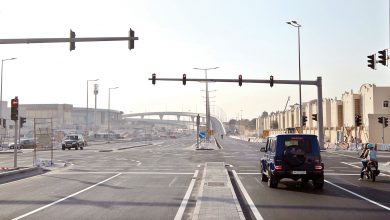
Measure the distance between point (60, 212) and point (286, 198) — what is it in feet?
21.5

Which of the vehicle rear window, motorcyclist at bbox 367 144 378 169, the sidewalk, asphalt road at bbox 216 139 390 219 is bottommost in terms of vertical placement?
asphalt road at bbox 216 139 390 219

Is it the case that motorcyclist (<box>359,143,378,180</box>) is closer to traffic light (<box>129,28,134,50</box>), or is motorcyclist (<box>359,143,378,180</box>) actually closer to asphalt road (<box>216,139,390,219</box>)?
asphalt road (<box>216,139,390,219</box>)

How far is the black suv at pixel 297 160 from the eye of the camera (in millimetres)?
16891

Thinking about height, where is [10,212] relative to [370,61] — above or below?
below

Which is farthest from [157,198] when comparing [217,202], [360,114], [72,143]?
[360,114]

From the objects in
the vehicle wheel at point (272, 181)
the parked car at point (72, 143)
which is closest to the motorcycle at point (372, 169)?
the vehicle wheel at point (272, 181)

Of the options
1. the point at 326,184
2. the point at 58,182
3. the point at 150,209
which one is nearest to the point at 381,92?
the point at 326,184

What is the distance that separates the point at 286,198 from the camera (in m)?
14.6

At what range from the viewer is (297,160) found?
16922mm

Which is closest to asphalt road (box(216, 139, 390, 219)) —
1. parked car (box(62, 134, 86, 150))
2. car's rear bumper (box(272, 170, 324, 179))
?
car's rear bumper (box(272, 170, 324, 179))

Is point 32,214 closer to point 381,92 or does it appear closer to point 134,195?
point 134,195

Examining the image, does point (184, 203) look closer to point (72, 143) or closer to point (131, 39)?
point (131, 39)

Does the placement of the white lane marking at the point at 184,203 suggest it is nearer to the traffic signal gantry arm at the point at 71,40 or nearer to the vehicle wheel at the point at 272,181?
the vehicle wheel at the point at 272,181

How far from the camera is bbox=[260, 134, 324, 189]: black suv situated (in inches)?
665
